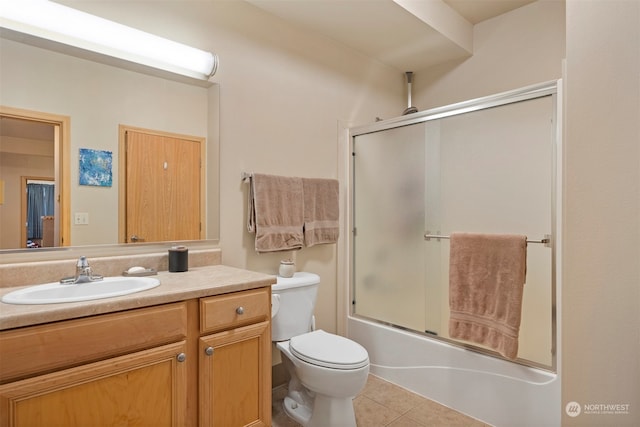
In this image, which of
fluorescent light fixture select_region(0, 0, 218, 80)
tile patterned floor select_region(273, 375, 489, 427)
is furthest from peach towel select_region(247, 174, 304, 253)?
tile patterned floor select_region(273, 375, 489, 427)

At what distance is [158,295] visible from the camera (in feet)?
4.00

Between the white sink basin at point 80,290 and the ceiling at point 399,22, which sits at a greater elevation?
the ceiling at point 399,22

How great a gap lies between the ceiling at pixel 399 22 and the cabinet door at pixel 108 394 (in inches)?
76.8

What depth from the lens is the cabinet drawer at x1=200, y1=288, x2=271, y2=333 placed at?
136 cm

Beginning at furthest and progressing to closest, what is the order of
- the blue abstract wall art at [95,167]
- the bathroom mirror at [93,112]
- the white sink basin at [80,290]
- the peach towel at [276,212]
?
the peach towel at [276,212], the blue abstract wall art at [95,167], the bathroom mirror at [93,112], the white sink basin at [80,290]

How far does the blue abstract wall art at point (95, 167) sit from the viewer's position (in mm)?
1632

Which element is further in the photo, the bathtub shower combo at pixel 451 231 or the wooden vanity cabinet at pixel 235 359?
the bathtub shower combo at pixel 451 231

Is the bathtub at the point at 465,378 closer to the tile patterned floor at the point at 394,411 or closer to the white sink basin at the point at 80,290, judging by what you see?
the tile patterned floor at the point at 394,411

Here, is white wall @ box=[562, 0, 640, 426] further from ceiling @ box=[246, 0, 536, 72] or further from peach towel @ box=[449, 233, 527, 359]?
ceiling @ box=[246, 0, 536, 72]

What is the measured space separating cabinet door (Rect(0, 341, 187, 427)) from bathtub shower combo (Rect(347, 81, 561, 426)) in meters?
1.49

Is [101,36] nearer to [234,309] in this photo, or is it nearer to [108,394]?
[234,309]

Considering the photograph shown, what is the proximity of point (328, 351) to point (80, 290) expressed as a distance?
110cm

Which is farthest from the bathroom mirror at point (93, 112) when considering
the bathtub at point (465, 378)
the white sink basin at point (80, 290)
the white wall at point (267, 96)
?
the bathtub at point (465, 378)

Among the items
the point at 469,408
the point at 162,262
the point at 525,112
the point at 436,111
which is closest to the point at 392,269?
the point at 469,408
